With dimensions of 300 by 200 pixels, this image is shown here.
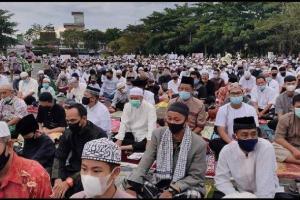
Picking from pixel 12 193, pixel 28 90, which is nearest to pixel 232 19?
pixel 28 90

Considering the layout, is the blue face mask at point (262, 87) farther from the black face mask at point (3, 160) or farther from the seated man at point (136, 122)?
the black face mask at point (3, 160)

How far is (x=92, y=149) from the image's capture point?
2.94 metres

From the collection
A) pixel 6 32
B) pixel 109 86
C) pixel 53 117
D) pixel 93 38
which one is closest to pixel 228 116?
pixel 53 117

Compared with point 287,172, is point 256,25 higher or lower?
higher

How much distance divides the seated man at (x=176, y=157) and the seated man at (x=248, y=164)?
0.71ft

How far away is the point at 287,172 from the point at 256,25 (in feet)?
114

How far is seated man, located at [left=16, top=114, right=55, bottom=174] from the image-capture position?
4.73 metres

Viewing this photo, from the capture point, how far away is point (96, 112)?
273 inches

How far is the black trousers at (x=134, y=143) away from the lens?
6.77 m

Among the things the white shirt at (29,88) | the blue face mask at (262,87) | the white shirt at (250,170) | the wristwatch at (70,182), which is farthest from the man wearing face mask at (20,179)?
the white shirt at (29,88)

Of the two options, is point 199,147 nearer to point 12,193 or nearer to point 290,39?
point 12,193

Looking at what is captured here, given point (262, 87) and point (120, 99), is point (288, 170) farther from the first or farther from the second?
point (120, 99)

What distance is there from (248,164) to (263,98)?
5.76 m

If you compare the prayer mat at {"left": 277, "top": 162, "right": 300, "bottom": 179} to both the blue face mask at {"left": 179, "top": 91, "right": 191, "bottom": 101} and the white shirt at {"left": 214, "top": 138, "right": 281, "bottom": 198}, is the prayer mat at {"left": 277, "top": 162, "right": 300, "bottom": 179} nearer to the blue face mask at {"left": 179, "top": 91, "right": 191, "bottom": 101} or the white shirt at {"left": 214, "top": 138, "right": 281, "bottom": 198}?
the white shirt at {"left": 214, "top": 138, "right": 281, "bottom": 198}
